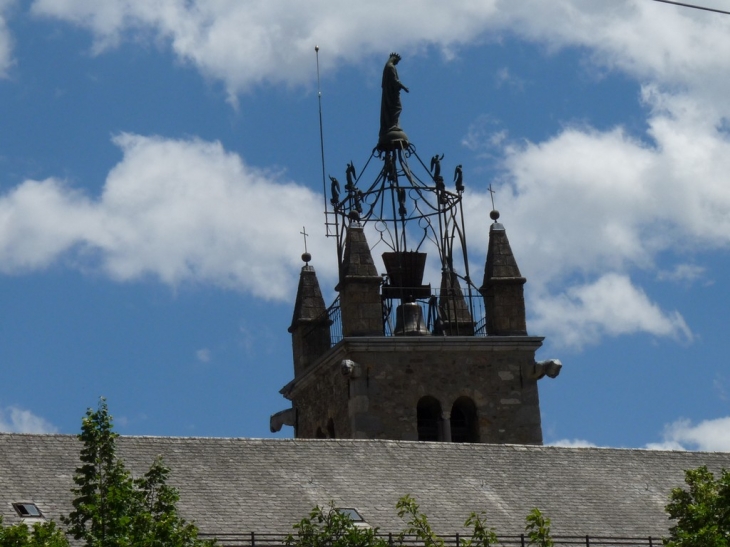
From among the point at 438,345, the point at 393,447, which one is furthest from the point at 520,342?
the point at 393,447

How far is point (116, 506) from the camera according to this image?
30469 millimetres

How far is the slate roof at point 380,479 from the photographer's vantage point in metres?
37.4

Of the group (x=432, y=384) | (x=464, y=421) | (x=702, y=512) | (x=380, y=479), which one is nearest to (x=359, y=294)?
(x=432, y=384)

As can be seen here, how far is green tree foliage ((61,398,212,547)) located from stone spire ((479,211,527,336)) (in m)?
18.0

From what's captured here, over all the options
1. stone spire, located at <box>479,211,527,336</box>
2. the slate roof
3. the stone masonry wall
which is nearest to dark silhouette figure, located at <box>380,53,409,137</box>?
stone spire, located at <box>479,211,527,336</box>

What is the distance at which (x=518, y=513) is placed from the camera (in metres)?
39.3

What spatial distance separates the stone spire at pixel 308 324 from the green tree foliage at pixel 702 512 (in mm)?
17449

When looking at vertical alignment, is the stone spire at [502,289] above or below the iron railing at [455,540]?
above

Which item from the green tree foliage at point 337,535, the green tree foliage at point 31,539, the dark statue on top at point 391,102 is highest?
the dark statue on top at point 391,102

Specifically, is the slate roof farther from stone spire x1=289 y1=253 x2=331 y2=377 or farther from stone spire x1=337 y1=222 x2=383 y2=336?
Answer: stone spire x1=289 y1=253 x2=331 y2=377

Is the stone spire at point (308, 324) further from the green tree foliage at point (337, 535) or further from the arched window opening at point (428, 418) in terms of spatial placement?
the green tree foliage at point (337, 535)

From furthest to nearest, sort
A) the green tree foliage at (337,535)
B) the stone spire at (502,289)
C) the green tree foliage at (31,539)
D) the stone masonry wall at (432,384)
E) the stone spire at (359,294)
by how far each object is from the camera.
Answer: the stone spire at (502,289) → the stone spire at (359,294) → the stone masonry wall at (432,384) → the green tree foliage at (337,535) → the green tree foliage at (31,539)

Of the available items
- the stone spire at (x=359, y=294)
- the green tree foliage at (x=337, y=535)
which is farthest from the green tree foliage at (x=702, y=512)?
the stone spire at (x=359, y=294)

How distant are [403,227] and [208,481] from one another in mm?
12545
